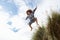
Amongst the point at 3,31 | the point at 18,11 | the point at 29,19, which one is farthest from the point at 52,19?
the point at 3,31

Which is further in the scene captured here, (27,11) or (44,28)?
(27,11)

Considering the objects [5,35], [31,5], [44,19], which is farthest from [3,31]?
[44,19]

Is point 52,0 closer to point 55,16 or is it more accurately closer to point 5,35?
point 55,16

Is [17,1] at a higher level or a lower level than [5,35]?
higher

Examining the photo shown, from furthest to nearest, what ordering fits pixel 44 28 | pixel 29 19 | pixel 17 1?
pixel 17 1
pixel 29 19
pixel 44 28

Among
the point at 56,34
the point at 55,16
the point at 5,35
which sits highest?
the point at 55,16

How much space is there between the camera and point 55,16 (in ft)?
6.42

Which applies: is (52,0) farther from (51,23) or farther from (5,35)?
(5,35)

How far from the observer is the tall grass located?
6.19 ft

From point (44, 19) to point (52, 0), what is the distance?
372mm

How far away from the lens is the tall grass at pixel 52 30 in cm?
189

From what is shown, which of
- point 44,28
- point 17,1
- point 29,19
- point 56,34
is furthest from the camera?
point 17,1

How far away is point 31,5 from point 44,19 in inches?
13.8

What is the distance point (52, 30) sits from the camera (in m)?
1.90
